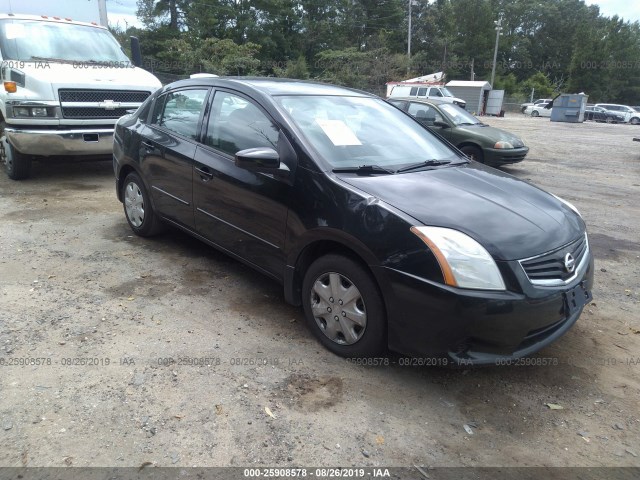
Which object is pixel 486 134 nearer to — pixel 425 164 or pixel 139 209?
pixel 425 164

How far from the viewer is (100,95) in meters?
7.39

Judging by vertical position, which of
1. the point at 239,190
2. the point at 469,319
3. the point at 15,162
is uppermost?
the point at 239,190

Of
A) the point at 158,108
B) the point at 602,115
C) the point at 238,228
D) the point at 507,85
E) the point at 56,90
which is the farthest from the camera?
the point at 507,85

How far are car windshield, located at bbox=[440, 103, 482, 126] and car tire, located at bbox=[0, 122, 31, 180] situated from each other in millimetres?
8181

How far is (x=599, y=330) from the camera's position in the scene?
3703 millimetres

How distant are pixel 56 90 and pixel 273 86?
4613 millimetres

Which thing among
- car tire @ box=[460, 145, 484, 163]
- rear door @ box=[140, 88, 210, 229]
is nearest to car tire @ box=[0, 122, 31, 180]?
rear door @ box=[140, 88, 210, 229]

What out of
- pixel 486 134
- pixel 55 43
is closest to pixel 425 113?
pixel 486 134

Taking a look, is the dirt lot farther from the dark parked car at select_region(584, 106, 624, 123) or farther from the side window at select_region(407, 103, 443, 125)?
the dark parked car at select_region(584, 106, 624, 123)

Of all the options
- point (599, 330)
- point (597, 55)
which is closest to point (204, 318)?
point (599, 330)

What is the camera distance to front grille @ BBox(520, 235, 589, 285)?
2707 mm

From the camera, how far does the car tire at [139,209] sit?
4941 mm

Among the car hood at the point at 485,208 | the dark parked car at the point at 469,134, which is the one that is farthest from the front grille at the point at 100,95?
the car hood at the point at 485,208

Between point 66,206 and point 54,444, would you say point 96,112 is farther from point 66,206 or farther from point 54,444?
point 54,444
